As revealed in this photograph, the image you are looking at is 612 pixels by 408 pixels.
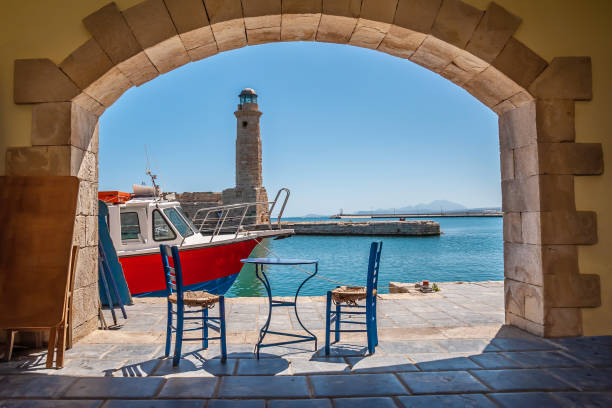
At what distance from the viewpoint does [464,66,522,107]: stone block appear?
3.26m

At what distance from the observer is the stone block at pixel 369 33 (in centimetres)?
317

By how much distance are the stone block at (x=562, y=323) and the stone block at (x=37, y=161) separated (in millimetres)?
3859

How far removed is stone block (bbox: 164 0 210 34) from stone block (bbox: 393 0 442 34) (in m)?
1.51

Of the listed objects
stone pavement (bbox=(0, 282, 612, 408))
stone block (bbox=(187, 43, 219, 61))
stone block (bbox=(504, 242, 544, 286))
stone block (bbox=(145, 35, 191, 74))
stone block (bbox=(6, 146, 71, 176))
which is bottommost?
stone pavement (bbox=(0, 282, 612, 408))

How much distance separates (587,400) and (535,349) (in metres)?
0.82

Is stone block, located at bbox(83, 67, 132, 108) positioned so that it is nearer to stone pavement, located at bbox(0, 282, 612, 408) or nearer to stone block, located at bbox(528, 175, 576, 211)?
stone pavement, located at bbox(0, 282, 612, 408)

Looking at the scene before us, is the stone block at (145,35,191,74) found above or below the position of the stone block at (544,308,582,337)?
above

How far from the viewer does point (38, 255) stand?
2.64 metres

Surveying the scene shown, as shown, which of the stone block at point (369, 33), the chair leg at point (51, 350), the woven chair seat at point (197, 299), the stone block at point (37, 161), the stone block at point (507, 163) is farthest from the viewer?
the stone block at point (507, 163)

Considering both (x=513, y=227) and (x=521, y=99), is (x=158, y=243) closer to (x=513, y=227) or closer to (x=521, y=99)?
(x=513, y=227)

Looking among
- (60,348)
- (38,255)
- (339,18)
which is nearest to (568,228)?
(339,18)

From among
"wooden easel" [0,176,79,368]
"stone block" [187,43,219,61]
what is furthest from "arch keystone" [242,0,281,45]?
"wooden easel" [0,176,79,368]

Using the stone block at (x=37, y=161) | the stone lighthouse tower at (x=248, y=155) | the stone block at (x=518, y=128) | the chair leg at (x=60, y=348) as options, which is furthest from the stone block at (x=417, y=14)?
the stone lighthouse tower at (x=248, y=155)

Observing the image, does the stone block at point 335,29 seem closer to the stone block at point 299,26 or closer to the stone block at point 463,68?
the stone block at point 299,26
